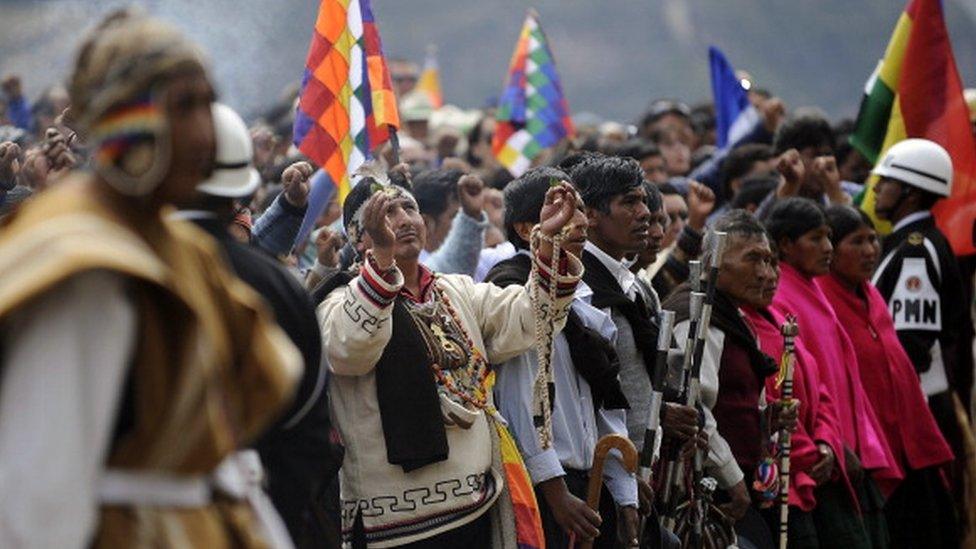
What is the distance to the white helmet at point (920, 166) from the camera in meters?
10.9

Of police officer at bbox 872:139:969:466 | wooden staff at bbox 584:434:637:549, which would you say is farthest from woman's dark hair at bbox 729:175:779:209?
wooden staff at bbox 584:434:637:549

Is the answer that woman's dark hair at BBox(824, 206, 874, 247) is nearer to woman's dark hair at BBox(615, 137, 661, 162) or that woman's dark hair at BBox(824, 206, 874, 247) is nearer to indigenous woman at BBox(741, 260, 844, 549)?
indigenous woman at BBox(741, 260, 844, 549)

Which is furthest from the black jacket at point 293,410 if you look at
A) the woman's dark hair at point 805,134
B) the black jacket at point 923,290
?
the woman's dark hair at point 805,134

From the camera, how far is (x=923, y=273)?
10.6 meters

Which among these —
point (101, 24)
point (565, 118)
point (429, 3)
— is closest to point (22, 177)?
point (101, 24)

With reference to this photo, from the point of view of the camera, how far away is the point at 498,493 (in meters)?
6.43

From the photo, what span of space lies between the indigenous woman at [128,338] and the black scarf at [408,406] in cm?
239

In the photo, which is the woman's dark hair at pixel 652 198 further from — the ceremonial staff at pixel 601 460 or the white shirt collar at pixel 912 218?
the white shirt collar at pixel 912 218

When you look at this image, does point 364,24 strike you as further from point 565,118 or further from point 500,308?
point 565,118

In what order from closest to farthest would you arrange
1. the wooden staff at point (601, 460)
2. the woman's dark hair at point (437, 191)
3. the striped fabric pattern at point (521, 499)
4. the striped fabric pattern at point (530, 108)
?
the striped fabric pattern at point (521, 499), the wooden staff at point (601, 460), the woman's dark hair at point (437, 191), the striped fabric pattern at point (530, 108)

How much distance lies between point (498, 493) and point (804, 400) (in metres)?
2.84

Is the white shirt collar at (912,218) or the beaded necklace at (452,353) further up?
the white shirt collar at (912,218)

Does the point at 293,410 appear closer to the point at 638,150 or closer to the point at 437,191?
the point at 437,191

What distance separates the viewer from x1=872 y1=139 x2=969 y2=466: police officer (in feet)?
34.6
